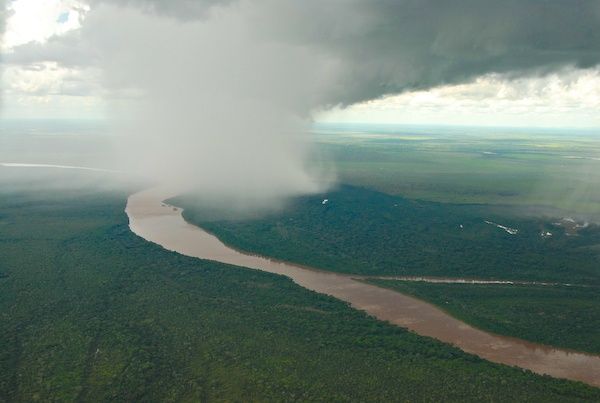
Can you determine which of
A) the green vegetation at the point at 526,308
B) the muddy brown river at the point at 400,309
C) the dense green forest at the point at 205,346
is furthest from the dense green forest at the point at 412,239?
the dense green forest at the point at 205,346

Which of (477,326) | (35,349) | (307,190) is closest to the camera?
(35,349)

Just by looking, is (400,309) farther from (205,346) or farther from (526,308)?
(205,346)

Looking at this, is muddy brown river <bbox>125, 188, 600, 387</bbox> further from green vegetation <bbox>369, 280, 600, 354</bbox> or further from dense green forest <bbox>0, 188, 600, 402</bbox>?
dense green forest <bbox>0, 188, 600, 402</bbox>

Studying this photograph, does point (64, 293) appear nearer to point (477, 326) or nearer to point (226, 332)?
point (226, 332)

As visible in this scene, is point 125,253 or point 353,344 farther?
point 125,253

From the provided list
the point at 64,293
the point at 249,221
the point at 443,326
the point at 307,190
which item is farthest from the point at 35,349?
the point at 307,190

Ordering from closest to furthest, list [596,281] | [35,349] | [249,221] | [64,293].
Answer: [35,349], [64,293], [596,281], [249,221]
